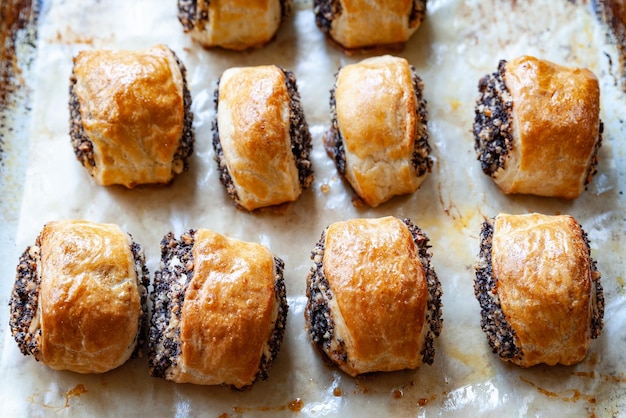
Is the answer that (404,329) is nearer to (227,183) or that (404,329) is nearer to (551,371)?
(551,371)

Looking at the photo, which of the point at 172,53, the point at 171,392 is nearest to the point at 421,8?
the point at 172,53

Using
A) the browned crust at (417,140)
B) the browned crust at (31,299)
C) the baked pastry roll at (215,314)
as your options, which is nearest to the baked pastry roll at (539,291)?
the browned crust at (417,140)

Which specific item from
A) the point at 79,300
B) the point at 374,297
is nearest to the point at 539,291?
the point at 374,297

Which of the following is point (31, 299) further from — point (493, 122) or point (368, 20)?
point (493, 122)

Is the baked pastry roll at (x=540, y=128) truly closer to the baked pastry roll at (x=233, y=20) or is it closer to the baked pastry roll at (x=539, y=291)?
the baked pastry roll at (x=539, y=291)

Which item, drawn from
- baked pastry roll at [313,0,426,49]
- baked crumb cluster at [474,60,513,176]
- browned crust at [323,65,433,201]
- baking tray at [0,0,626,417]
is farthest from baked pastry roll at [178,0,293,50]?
baked crumb cluster at [474,60,513,176]

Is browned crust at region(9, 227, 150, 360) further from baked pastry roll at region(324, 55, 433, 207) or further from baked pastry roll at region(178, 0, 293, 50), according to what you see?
baked pastry roll at region(178, 0, 293, 50)
